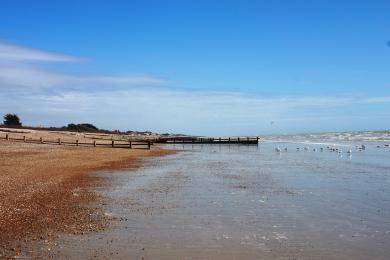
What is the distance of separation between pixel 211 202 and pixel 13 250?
8091 millimetres

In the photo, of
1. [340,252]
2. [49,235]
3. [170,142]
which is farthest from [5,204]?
[170,142]

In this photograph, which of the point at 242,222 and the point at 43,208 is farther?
the point at 43,208

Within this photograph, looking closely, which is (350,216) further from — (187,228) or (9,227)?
(9,227)

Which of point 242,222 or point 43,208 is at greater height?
point 43,208

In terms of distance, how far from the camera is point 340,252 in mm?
10125

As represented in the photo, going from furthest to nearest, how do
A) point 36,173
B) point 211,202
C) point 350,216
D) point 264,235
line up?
1. point 36,173
2. point 211,202
3. point 350,216
4. point 264,235

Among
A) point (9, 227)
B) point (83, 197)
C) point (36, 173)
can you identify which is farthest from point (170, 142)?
point (9, 227)

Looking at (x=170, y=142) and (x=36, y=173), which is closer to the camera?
(x=36, y=173)

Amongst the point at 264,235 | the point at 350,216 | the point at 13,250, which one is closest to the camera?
the point at 13,250

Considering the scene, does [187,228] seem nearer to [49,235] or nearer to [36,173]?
[49,235]

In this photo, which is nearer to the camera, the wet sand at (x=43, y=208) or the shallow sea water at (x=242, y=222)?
the shallow sea water at (x=242, y=222)

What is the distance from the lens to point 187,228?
12312 millimetres

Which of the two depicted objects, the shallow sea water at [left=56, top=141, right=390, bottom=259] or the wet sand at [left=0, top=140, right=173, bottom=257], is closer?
the shallow sea water at [left=56, top=141, right=390, bottom=259]

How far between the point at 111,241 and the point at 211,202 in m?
6.42
